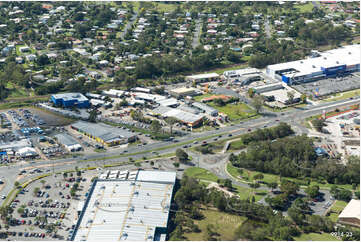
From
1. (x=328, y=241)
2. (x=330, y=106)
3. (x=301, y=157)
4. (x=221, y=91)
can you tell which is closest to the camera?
(x=328, y=241)

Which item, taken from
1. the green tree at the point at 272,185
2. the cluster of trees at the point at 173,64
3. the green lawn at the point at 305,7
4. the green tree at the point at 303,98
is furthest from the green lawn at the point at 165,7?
the green tree at the point at 272,185

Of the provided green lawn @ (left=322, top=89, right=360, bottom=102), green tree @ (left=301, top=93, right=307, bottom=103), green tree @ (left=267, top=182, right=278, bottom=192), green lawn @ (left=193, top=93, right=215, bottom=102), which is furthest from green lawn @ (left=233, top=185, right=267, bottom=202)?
green lawn @ (left=322, top=89, right=360, bottom=102)

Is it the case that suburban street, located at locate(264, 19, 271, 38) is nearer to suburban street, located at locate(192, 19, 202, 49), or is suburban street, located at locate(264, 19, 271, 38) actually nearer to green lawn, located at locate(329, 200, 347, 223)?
suburban street, located at locate(192, 19, 202, 49)

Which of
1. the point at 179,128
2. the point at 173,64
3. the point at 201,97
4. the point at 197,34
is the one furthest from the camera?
the point at 197,34

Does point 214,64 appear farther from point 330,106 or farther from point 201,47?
point 330,106

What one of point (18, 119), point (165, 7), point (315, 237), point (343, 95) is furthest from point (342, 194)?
point (165, 7)

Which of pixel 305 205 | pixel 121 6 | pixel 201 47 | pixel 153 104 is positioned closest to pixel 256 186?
pixel 305 205

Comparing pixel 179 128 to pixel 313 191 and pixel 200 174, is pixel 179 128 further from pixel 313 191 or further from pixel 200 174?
pixel 313 191
